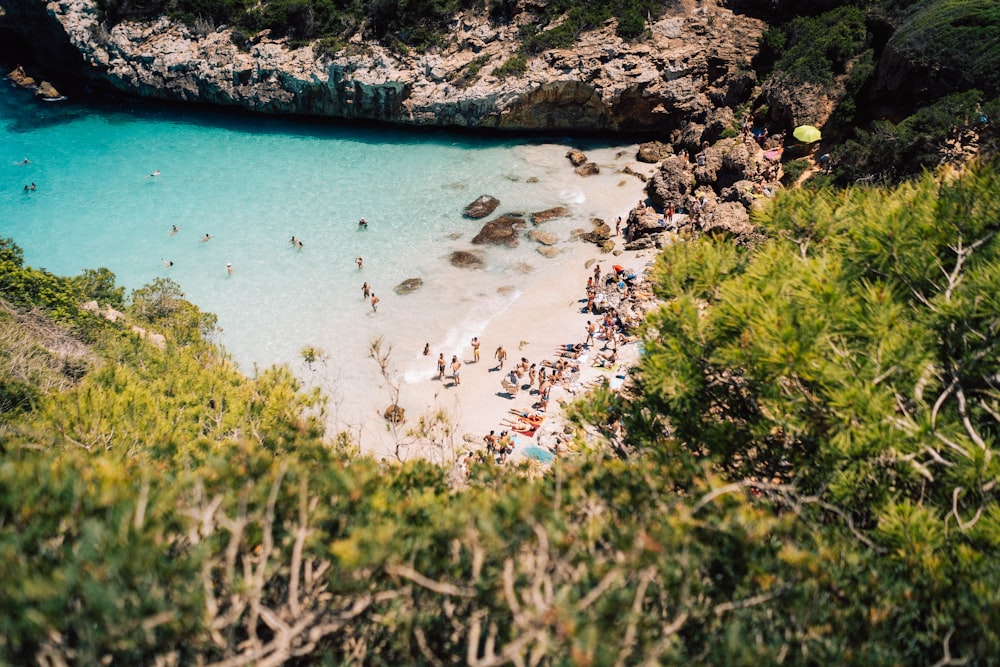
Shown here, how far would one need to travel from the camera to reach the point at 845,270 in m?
7.51

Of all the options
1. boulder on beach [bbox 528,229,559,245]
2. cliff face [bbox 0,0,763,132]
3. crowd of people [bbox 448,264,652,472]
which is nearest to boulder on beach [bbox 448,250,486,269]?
boulder on beach [bbox 528,229,559,245]

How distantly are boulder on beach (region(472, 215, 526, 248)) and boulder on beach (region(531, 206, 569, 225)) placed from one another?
1.94 ft

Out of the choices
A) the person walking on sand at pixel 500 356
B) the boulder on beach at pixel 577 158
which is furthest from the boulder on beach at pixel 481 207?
the person walking on sand at pixel 500 356

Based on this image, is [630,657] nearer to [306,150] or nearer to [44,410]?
[44,410]

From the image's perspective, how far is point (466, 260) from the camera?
24406 mm

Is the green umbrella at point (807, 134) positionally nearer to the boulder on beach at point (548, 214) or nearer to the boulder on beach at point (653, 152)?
the boulder on beach at point (653, 152)

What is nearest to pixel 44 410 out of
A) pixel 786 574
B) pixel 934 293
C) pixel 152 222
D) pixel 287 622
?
pixel 287 622

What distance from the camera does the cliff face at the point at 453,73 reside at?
31375 millimetres

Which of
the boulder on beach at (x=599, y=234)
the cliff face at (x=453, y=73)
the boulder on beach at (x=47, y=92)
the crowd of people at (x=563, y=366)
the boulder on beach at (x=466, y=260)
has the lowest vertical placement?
the crowd of people at (x=563, y=366)

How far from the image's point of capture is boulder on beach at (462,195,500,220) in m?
27.1

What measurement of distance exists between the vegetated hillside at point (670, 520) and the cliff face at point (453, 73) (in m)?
26.1

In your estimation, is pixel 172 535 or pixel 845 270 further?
pixel 845 270

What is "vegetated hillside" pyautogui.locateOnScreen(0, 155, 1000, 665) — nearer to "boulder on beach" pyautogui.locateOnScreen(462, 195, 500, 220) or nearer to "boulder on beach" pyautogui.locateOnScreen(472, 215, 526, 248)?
"boulder on beach" pyautogui.locateOnScreen(472, 215, 526, 248)

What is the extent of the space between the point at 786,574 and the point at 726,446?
6.95 feet
